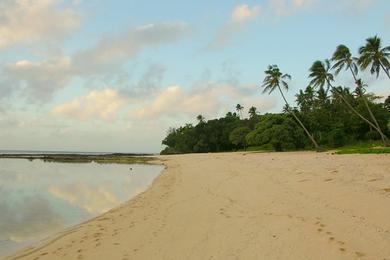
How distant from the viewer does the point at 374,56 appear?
1770 inches

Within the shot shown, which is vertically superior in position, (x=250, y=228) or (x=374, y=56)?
(x=374, y=56)

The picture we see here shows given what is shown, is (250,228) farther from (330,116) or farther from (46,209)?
(330,116)

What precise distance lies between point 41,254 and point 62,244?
0.89 metres

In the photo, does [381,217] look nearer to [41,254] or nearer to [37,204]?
[41,254]

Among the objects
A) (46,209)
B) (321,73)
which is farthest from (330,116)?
(46,209)

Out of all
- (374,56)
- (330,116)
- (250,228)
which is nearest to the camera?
(250,228)

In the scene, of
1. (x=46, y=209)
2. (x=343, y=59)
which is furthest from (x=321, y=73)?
(x=46, y=209)

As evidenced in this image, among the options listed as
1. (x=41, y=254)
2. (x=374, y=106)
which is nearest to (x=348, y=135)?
(x=374, y=106)

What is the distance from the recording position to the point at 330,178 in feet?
56.7

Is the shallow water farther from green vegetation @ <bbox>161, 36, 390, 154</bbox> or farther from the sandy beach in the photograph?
green vegetation @ <bbox>161, 36, 390, 154</bbox>

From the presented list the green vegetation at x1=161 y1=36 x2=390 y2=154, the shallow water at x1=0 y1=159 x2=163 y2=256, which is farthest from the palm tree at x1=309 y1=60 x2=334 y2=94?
the shallow water at x1=0 y1=159 x2=163 y2=256

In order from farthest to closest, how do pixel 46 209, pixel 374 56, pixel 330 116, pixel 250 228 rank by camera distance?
pixel 330 116, pixel 374 56, pixel 46 209, pixel 250 228

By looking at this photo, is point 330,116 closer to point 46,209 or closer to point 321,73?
point 321,73

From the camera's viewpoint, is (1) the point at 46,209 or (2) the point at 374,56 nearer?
(1) the point at 46,209
